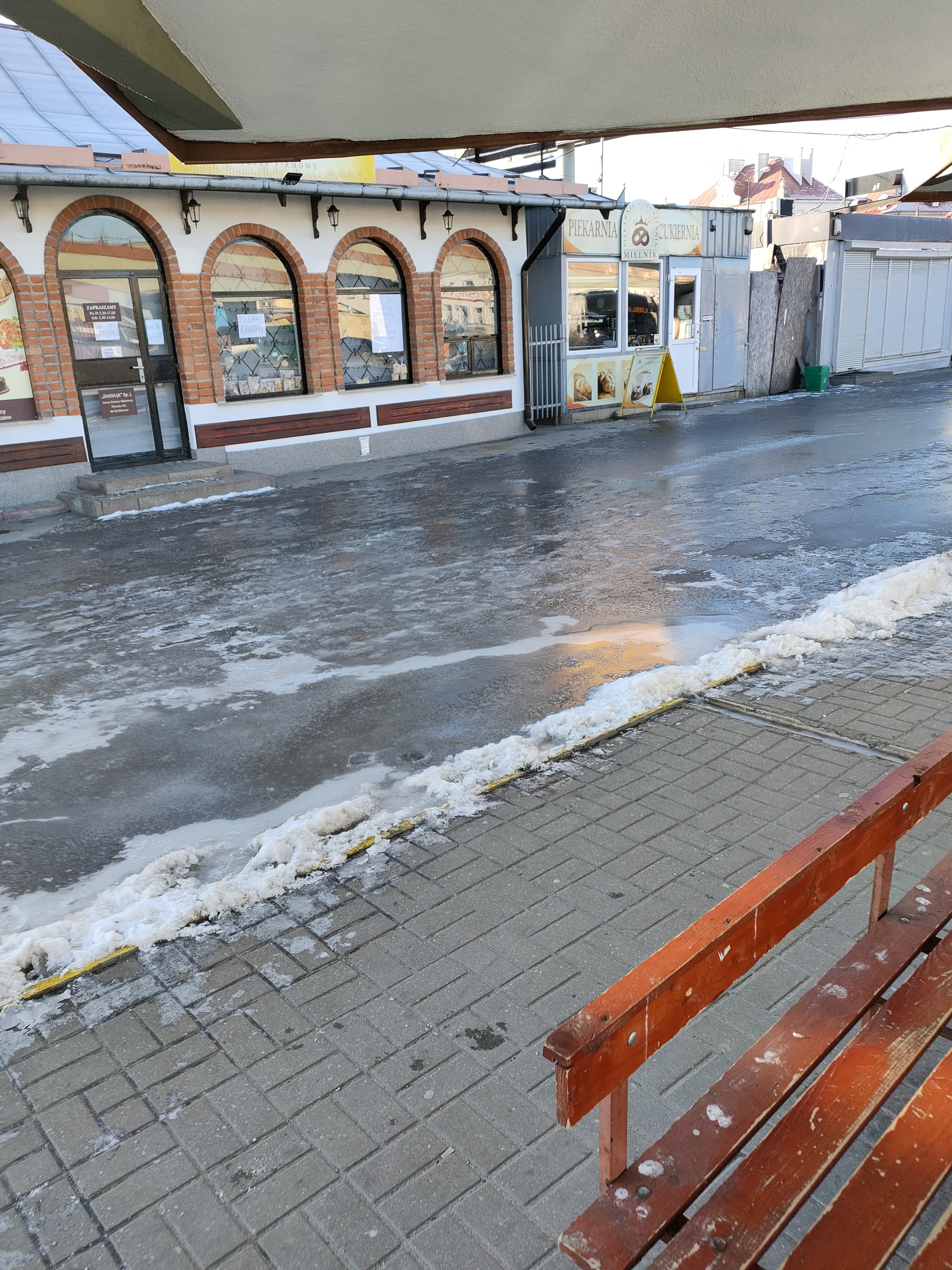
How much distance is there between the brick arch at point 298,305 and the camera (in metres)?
13.3

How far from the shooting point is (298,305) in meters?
14.4

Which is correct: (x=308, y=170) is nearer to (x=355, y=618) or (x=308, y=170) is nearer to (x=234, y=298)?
(x=234, y=298)

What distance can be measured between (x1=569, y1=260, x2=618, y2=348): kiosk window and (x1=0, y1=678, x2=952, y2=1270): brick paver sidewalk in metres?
15.5

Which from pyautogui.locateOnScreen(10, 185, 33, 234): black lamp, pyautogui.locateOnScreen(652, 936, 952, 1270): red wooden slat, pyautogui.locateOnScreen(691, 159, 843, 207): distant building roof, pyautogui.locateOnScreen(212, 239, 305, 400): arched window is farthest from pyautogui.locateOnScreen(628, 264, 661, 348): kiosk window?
pyautogui.locateOnScreen(691, 159, 843, 207): distant building roof

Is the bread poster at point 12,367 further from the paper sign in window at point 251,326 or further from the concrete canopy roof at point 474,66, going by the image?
the concrete canopy roof at point 474,66

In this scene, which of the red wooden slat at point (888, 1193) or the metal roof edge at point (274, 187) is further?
the metal roof edge at point (274, 187)

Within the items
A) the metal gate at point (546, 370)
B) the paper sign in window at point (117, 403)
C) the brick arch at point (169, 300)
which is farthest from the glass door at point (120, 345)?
the metal gate at point (546, 370)

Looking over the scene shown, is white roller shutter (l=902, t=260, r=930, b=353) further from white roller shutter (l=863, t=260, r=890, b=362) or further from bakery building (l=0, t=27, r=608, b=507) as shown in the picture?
bakery building (l=0, t=27, r=608, b=507)

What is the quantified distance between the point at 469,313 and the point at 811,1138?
16.4m

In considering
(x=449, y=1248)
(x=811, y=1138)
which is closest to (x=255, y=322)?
(x=449, y=1248)

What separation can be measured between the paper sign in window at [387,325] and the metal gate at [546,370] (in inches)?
112

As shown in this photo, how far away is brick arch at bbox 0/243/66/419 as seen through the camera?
37.7 feet

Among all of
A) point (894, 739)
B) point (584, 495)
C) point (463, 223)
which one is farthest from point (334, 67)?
point (463, 223)

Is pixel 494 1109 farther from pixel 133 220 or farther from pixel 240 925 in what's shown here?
pixel 133 220
